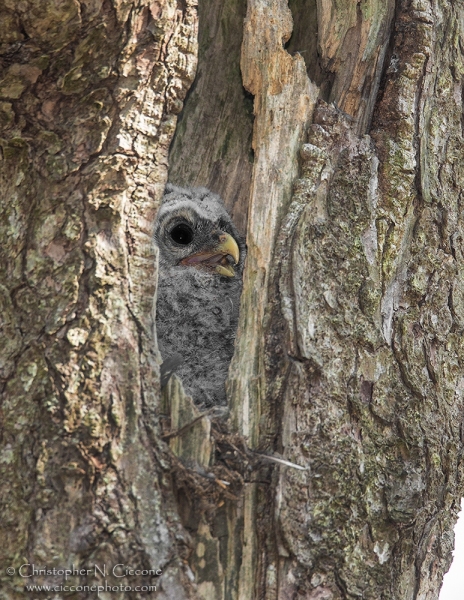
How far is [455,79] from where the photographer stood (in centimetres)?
265

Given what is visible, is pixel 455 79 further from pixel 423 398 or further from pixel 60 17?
pixel 60 17

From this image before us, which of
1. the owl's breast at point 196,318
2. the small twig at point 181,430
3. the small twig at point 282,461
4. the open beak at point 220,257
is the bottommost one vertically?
the small twig at point 282,461

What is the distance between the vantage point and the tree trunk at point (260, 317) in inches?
75.5

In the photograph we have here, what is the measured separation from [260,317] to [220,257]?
1.35 m

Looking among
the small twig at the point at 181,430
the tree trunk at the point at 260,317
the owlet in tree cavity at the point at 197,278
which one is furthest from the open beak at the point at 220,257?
the small twig at the point at 181,430

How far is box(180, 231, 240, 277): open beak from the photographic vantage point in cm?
342

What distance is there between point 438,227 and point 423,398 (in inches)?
24.3

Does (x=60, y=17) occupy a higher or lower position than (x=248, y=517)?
higher

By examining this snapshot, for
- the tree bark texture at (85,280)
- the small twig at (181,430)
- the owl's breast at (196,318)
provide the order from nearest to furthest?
1. the tree bark texture at (85,280)
2. the small twig at (181,430)
3. the owl's breast at (196,318)

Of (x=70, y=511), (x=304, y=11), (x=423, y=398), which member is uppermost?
(x=304, y=11)

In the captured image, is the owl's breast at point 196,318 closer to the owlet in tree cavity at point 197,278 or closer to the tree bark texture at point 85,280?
the owlet in tree cavity at point 197,278

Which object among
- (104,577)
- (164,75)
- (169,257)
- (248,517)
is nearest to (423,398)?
(248,517)

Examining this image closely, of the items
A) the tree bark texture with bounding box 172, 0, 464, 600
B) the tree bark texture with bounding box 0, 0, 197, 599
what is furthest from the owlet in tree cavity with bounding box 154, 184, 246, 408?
the tree bark texture with bounding box 0, 0, 197, 599

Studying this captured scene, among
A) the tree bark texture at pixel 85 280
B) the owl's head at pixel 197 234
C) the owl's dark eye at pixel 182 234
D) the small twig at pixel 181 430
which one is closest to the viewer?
the tree bark texture at pixel 85 280
